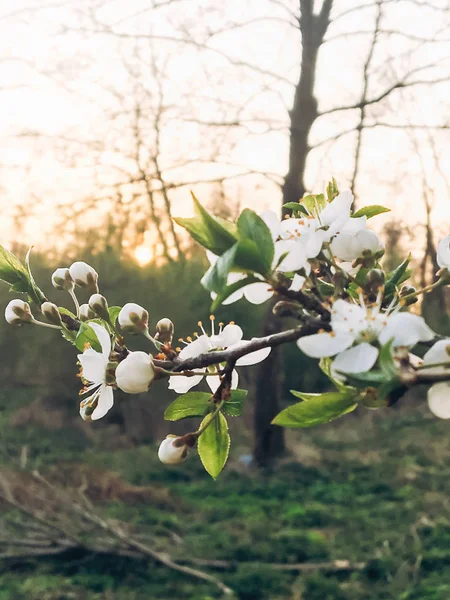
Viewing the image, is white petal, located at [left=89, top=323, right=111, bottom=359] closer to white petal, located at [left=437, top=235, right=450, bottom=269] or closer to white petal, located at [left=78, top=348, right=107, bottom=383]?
white petal, located at [left=78, top=348, right=107, bottom=383]

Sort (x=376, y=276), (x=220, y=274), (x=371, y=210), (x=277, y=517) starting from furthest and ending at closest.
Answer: (x=277, y=517) → (x=371, y=210) → (x=376, y=276) → (x=220, y=274)

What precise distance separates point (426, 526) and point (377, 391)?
129 inches

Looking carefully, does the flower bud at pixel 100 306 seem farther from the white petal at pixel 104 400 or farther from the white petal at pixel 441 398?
the white petal at pixel 441 398

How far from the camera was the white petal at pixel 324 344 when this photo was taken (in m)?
0.40

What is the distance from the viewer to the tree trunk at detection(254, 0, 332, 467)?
4.73 m

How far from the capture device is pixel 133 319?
0.57 m

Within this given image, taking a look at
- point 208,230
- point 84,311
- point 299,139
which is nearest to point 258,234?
point 208,230

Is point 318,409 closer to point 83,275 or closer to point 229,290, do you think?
point 229,290

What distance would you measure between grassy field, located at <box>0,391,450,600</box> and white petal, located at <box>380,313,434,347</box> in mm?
2482

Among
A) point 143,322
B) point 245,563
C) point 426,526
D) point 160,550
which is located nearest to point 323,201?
point 143,322

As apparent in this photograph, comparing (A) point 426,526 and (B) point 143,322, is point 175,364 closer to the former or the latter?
(B) point 143,322

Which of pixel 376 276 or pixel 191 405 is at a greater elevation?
pixel 376 276

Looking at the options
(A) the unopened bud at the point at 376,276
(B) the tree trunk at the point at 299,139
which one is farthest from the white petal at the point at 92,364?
(B) the tree trunk at the point at 299,139

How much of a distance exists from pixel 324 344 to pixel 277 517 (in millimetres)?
3379
